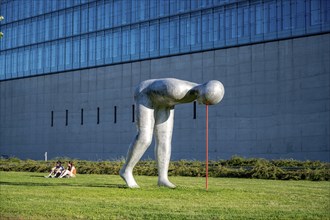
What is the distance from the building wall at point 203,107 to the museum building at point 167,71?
0.28 ft

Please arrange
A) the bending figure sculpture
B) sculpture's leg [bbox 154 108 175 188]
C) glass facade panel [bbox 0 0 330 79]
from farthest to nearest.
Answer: glass facade panel [bbox 0 0 330 79] < sculpture's leg [bbox 154 108 175 188] < the bending figure sculpture

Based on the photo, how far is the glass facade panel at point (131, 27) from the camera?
46281 millimetres

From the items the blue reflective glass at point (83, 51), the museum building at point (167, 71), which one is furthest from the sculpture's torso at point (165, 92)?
the blue reflective glass at point (83, 51)

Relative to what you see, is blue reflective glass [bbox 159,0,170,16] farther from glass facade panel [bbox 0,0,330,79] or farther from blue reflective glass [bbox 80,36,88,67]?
blue reflective glass [bbox 80,36,88,67]

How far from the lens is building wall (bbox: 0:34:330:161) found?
1761 inches

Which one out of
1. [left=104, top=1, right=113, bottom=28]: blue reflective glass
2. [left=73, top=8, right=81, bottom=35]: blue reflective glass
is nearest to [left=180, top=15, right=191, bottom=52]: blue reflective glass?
[left=104, top=1, right=113, bottom=28]: blue reflective glass

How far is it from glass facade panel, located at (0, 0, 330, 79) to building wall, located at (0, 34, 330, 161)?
1.02 meters

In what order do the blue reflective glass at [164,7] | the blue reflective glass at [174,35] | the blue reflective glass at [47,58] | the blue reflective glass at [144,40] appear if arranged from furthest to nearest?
the blue reflective glass at [47,58] → the blue reflective glass at [144,40] → the blue reflective glass at [164,7] → the blue reflective glass at [174,35]

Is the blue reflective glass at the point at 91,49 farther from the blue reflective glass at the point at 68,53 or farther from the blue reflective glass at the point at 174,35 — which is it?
the blue reflective glass at the point at 174,35

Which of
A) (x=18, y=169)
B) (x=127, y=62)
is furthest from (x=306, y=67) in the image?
(x=18, y=169)

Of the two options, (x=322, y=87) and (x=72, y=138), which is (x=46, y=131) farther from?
(x=322, y=87)

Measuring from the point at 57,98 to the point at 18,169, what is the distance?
25.6 m

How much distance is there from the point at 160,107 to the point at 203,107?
112ft

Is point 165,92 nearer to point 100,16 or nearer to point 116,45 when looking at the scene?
point 116,45
